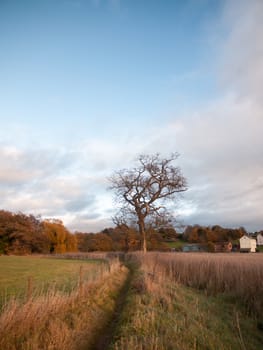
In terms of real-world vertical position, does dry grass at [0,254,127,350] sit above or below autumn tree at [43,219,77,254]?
above

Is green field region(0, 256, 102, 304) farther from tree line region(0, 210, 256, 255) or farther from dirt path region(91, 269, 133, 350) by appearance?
tree line region(0, 210, 256, 255)

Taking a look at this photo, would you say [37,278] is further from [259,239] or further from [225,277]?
[259,239]

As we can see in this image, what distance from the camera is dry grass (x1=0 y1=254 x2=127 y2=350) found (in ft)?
15.5

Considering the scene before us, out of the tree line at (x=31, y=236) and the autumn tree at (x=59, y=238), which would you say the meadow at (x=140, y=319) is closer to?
the tree line at (x=31, y=236)

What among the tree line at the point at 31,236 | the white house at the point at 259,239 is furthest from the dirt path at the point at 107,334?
the white house at the point at 259,239

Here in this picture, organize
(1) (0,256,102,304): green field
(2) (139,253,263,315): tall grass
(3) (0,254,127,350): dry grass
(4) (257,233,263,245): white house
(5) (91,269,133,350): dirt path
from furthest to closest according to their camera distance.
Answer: (4) (257,233,263,245): white house
(1) (0,256,102,304): green field
(2) (139,253,263,315): tall grass
(5) (91,269,133,350): dirt path
(3) (0,254,127,350): dry grass

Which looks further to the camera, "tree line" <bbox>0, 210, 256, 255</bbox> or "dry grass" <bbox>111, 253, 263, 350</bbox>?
"tree line" <bbox>0, 210, 256, 255</bbox>

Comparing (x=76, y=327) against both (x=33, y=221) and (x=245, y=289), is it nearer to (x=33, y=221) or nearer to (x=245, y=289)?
(x=245, y=289)

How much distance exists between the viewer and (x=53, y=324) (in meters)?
5.39

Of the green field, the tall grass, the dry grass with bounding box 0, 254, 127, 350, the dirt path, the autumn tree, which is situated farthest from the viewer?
the autumn tree

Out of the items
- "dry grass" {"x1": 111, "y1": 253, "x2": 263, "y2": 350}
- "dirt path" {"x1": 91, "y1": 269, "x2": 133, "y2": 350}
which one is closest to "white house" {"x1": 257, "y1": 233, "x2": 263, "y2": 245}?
"dry grass" {"x1": 111, "y1": 253, "x2": 263, "y2": 350}

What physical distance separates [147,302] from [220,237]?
65371mm

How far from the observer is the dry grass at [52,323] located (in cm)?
471

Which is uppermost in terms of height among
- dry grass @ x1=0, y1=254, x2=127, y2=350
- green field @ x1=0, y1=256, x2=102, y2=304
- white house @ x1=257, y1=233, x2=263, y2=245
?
dry grass @ x1=0, y1=254, x2=127, y2=350
